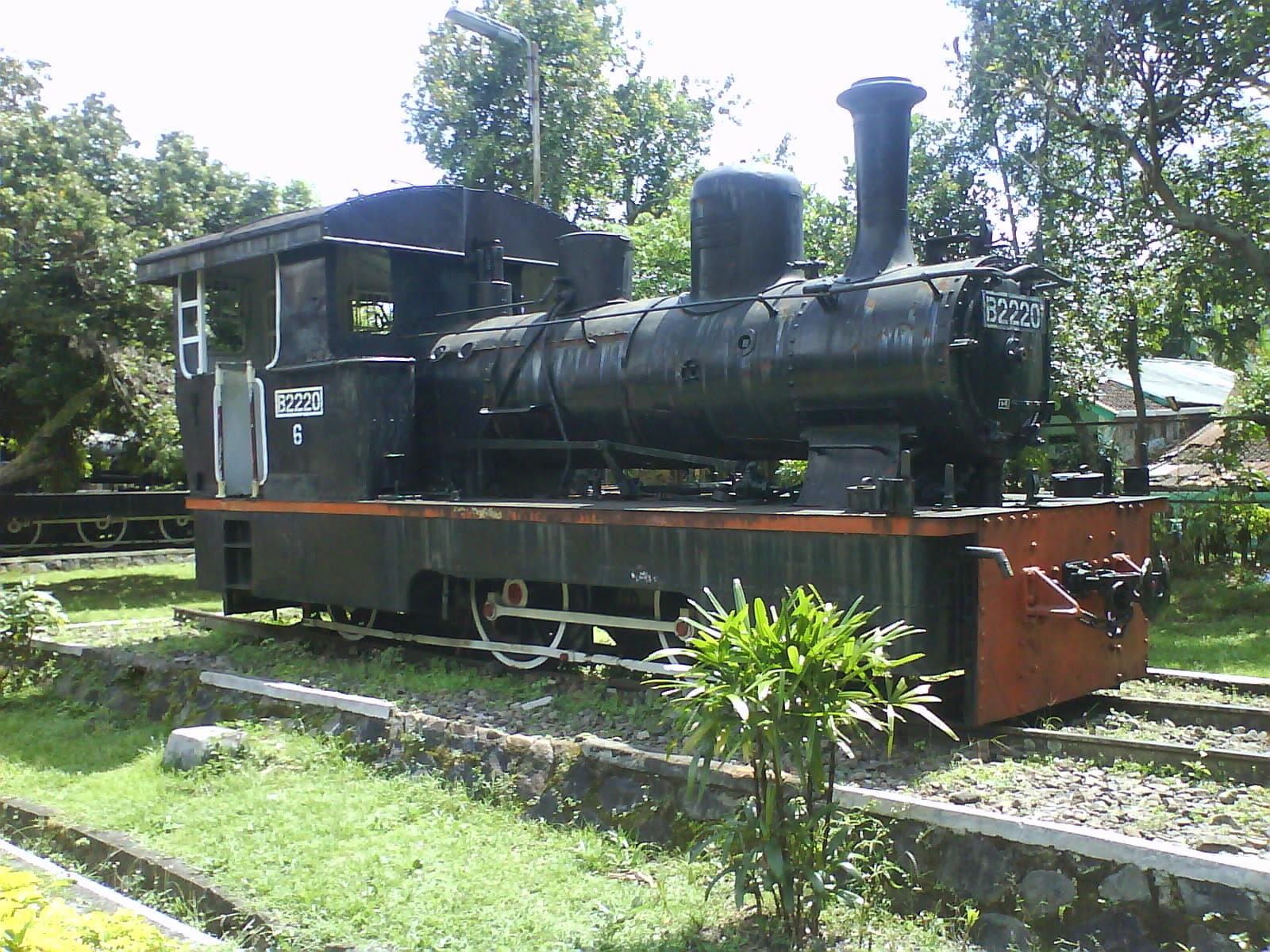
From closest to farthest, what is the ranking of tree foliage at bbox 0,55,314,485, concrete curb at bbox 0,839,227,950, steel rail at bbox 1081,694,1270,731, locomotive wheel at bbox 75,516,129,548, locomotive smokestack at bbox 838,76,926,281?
concrete curb at bbox 0,839,227,950 → steel rail at bbox 1081,694,1270,731 → locomotive smokestack at bbox 838,76,926,281 → tree foliage at bbox 0,55,314,485 → locomotive wheel at bbox 75,516,129,548

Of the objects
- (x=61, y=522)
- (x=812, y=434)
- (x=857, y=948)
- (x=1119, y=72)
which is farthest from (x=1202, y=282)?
(x=61, y=522)

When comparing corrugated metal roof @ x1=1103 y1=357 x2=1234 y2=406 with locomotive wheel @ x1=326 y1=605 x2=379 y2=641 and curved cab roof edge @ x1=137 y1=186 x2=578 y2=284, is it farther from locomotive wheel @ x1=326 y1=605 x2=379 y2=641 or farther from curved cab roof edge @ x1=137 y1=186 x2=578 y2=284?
locomotive wheel @ x1=326 y1=605 x2=379 y2=641

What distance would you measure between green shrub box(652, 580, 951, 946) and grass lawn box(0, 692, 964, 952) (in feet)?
0.74

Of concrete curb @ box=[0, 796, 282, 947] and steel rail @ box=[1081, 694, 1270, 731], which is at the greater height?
steel rail @ box=[1081, 694, 1270, 731]

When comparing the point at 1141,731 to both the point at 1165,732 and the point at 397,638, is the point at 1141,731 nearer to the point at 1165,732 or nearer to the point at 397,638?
the point at 1165,732

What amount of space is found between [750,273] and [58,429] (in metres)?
11.2

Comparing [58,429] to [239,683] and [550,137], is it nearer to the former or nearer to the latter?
[239,683]

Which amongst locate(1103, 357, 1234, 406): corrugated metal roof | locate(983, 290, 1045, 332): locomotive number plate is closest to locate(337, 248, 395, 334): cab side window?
A: locate(983, 290, 1045, 332): locomotive number plate

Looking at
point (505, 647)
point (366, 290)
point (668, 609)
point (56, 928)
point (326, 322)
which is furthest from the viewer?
point (366, 290)

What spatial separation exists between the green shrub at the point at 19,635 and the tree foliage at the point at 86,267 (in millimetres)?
4758

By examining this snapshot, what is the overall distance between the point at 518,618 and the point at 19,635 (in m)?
4.49

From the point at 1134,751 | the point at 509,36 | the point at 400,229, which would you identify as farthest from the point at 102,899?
the point at 509,36

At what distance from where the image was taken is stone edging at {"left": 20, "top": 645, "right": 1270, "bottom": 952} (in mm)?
3621

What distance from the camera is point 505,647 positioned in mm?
7938
